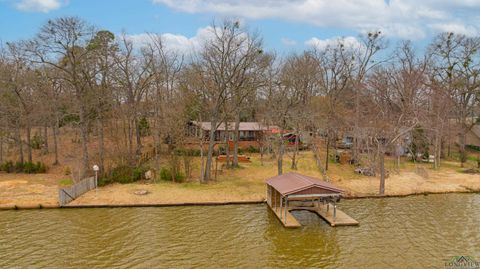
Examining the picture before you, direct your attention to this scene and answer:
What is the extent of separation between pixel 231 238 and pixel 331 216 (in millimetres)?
5505

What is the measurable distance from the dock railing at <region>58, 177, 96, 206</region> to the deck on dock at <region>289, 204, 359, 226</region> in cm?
1259

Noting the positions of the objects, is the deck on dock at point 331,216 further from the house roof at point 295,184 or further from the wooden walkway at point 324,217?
the house roof at point 295,184

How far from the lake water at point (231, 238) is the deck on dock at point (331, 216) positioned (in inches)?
12.0

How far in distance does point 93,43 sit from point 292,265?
938 inches

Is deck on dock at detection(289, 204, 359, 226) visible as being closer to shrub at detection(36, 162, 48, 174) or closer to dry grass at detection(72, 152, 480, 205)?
dry grass at detection(72, 152, 480, 205)

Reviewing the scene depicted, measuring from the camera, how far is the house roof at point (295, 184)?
1697 cm

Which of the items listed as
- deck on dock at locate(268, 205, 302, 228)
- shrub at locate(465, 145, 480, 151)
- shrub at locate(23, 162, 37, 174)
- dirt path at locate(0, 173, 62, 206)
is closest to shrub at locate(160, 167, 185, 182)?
dirt path at locate(0, 173, 62, 206)

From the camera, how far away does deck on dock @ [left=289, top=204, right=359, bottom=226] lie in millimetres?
17422

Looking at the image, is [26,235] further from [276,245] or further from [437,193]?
[437,193]

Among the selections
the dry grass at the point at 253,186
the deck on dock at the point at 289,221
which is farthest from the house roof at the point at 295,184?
the dry grass at the point at 253,186

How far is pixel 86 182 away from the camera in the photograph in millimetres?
22875

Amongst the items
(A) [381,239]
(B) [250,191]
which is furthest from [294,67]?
(A) [381,239]

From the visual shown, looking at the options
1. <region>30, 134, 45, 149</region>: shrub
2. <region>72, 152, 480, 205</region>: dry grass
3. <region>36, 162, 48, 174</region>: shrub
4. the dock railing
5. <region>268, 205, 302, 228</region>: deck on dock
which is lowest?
<region>268, 205, 302, 228</region>: deck on dock

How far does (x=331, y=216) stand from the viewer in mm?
18234
